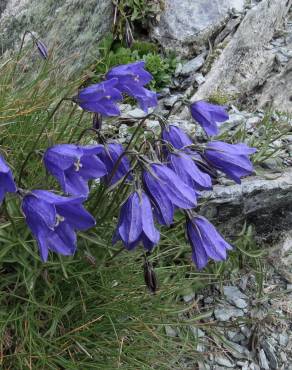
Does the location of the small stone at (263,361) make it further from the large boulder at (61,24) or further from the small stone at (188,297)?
the large boulder at (61,24)

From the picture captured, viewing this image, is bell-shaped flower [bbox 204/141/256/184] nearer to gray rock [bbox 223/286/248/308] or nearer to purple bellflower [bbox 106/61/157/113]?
purple bellflower [bbox 106/61/157/113]

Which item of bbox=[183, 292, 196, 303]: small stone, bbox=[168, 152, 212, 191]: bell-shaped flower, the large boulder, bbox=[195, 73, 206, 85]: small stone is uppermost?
bbox=[168, 152, 212, 191]: bell-shaped flower

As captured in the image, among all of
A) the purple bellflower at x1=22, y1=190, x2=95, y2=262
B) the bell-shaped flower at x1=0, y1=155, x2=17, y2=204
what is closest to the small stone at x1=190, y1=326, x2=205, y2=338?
the purple bellflower at x1=22, y1=190, x2=95, y2=262

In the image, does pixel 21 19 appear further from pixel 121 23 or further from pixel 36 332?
pixel 36 332

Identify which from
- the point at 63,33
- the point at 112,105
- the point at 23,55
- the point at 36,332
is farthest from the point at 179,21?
the point at 36,332

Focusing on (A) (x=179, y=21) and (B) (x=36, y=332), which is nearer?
(B) (x=36, y=332)

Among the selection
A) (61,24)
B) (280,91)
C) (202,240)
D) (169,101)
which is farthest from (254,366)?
(61,24)
